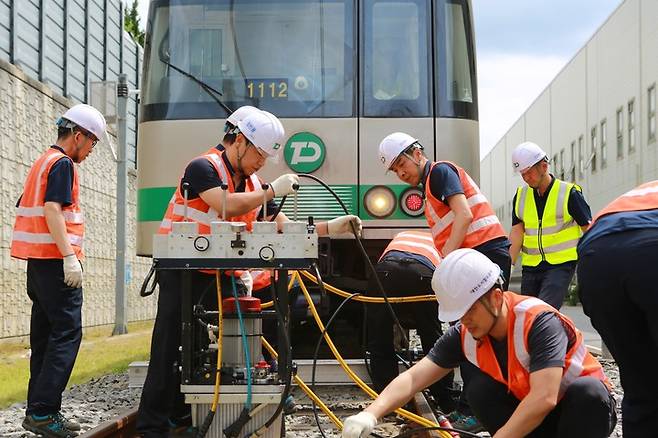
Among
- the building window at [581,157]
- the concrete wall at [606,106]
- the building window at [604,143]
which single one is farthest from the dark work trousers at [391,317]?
the building window at [581,157]

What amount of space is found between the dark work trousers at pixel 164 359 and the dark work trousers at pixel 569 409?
1468 millimetres

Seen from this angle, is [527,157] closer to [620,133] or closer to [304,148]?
[304,148]

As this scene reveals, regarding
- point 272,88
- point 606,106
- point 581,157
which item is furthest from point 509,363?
point 581,157

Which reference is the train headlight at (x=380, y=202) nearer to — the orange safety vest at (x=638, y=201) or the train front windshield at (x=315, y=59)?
the train front windshield at (x=315, y=59)

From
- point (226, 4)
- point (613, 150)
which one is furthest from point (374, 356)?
point (613, 150)

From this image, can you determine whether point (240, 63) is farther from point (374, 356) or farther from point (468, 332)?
point (468, 332)

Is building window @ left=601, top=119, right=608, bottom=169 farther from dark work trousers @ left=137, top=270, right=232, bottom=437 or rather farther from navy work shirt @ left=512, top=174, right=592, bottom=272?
dark work trousers @ left=137, top=270, right=232, bottom=437

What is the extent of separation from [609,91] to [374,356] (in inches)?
968

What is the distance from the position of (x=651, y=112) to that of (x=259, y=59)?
18867mm

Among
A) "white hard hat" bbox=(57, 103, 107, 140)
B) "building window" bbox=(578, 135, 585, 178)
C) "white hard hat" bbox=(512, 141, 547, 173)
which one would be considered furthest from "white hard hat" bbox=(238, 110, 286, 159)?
"building window" bbox=(578, 135, 585, 178)

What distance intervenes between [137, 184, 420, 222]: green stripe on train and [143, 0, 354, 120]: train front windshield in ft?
1.86

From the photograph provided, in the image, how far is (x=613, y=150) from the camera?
91.9ft

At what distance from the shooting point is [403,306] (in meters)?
6.13

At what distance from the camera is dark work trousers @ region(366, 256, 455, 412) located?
5852 mm
